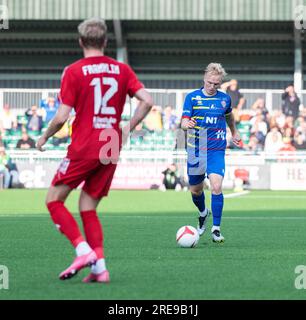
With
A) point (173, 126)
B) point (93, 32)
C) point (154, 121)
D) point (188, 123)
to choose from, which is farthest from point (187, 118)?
point (173, 126)

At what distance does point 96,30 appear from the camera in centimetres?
796

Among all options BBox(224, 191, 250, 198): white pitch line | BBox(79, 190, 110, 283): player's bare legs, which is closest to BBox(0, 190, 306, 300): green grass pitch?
BBox(79, 190, 110, 283): player's bare legs

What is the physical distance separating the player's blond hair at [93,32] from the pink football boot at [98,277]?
5.81 feet

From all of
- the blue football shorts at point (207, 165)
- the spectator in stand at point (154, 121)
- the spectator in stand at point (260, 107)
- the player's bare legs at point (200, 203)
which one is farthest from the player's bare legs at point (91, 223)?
the spectator in stand at point (260, 107)

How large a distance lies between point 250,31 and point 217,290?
30270mm

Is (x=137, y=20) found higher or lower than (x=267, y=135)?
higher

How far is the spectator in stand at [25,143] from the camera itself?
99.6ft

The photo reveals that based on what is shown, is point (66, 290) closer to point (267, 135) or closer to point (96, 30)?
point (96, 30)

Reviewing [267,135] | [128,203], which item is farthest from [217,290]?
[267,135]

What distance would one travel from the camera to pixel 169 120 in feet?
99.8

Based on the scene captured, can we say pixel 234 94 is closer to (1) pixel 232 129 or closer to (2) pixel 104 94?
(1) pixel 232 129

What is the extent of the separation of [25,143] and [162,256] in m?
20.3

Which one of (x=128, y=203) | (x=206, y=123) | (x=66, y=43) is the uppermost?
(x=66, y=43)

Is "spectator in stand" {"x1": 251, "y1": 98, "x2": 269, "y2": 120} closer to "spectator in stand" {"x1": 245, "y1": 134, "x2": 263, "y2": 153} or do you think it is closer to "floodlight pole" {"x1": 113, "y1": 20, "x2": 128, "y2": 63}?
"spectator in stand" {"x1": 245, "y1": 134, "x2": 263, "y2": 153}
